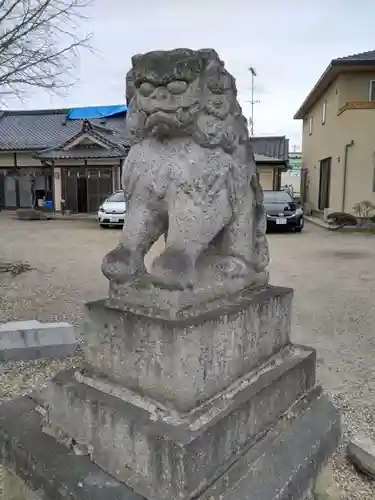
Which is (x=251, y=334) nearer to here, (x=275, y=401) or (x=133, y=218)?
(x=275, y=401)

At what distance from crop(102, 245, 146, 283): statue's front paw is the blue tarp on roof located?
20.9 m

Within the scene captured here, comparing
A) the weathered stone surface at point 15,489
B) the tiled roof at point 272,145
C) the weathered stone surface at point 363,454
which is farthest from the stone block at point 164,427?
the tiled roof at point 272,145

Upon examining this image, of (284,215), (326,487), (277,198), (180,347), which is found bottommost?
(326,487)

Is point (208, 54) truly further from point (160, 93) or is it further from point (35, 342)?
point (35, 342)

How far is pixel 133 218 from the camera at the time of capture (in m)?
1.63

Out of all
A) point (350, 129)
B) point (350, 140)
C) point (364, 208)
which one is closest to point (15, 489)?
point (364, 208)

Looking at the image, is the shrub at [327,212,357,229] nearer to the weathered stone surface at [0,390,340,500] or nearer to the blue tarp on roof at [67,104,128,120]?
the weathered stone surface at [0,390,340,500]

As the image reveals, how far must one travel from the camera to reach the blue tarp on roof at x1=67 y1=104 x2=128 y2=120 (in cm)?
2147

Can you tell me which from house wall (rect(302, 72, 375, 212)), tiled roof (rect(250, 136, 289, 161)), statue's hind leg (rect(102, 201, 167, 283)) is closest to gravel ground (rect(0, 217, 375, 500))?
statue's hind leg (rect(102, 201, 167, 283))

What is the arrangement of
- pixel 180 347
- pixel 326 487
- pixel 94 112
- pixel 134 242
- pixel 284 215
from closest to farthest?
pixel 180 347
pixel 134 242
pixel 326 487
pixel 284 215
pixel 94 112

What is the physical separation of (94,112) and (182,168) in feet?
72.1

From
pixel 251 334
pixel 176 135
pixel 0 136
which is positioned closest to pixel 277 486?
pixel 251 334

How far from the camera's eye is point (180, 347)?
139 centimetres

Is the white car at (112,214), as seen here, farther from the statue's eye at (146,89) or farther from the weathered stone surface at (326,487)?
the statue's eye at (146,89)
